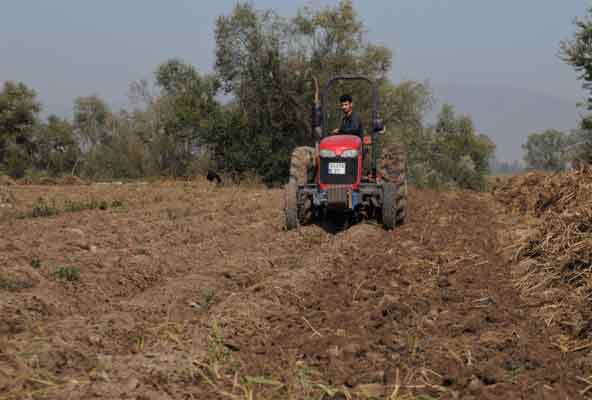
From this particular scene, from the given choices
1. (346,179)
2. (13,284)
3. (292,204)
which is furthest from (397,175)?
(13,284)

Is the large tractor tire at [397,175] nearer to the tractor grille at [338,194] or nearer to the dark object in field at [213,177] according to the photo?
the tractor grille at [338,194]

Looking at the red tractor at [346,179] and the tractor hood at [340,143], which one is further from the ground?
the tractor hood at [340,143]

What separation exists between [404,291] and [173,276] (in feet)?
8.52

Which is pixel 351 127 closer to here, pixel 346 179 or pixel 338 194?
pixel 346 179

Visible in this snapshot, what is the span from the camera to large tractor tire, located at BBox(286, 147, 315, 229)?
9117 mm

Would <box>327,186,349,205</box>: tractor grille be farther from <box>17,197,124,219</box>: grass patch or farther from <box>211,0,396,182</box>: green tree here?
<box>211,0,396,182</box>: green tree

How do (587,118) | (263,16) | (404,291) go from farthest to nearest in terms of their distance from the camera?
(263,16), (587,118), (404,291)

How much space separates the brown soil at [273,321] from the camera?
3367 millimetres

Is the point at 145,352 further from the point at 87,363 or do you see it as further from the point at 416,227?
the point at 416,227

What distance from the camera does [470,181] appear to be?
2207 inches

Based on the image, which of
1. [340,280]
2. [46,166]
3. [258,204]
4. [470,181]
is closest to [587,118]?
[258,204]

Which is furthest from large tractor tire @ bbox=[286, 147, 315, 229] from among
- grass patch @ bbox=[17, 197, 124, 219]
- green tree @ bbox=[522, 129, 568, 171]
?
green tree @ bbox=[522, 129, 568, 171]

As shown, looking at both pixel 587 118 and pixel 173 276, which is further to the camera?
pixel 587 118

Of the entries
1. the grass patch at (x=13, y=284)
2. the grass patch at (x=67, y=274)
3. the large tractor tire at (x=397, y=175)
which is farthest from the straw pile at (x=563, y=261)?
the grass patch at (x=13, y=284)
